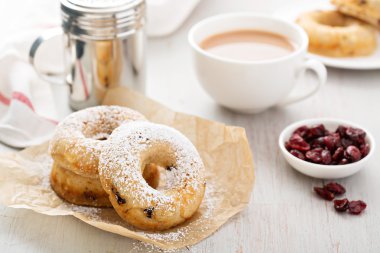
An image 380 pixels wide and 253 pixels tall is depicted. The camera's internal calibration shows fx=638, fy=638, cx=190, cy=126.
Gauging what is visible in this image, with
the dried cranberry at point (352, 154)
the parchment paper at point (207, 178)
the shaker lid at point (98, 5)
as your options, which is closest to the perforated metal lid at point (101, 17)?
the shaker lid at point (98, 5)

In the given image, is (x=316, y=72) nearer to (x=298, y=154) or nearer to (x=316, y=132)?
(x=316, y=132)

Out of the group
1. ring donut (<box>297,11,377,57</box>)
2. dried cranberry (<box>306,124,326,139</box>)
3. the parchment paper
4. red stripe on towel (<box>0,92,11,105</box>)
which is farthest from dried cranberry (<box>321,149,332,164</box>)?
red stripe on towel (<box>0,92,11,105</box>)

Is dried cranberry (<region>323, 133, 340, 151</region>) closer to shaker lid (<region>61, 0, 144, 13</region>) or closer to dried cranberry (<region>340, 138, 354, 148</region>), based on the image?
dried cranberry (<region>340, 138, 354, 148</region>)

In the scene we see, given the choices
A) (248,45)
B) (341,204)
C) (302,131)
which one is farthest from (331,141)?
(248,45)

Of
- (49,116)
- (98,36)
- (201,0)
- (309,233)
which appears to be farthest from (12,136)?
(201,0)

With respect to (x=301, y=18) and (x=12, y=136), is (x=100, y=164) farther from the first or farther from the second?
(x=301, y=18)

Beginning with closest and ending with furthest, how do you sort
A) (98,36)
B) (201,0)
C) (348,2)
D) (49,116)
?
1. (98,36)
2. (49,116)
3. (348,2)
4. (201,0)

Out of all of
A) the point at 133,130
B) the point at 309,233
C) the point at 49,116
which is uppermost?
the point at 133,130
